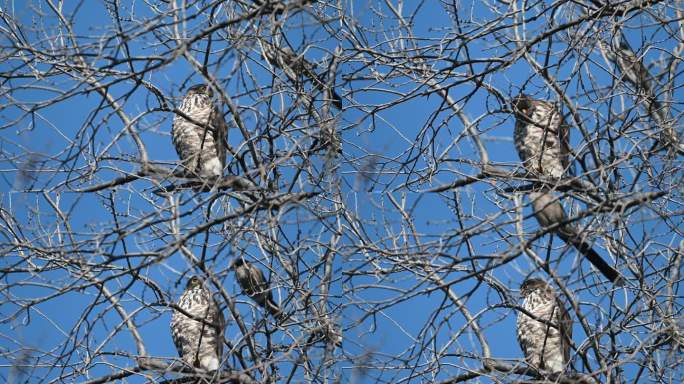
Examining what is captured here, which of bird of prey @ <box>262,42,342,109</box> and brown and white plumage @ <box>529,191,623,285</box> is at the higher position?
bird of prey @ <box>262,42,342,109</box>

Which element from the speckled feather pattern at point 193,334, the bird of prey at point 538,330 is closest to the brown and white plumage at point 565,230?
the bird of prey at point 538,330

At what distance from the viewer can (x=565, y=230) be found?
3.96 metres

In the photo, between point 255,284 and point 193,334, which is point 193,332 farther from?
point 255,284

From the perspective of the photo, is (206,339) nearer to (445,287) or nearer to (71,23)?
(71,23)

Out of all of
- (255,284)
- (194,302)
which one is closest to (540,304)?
(255,284)

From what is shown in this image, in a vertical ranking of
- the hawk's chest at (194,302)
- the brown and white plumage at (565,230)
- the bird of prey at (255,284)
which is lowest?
the brown and white plumage at (565,230)

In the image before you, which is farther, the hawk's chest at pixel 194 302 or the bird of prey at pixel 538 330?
the hawk's chest at pixel 194 302

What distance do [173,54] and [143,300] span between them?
127cm

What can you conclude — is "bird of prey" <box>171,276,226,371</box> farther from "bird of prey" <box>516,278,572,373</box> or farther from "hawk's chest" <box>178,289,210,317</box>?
"bird of prey" <box>516,278,572,373</box>

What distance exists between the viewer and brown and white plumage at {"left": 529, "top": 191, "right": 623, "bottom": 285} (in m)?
3.41

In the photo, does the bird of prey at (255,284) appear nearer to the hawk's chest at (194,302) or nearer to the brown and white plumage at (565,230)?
the hawk's chest at (194,302)

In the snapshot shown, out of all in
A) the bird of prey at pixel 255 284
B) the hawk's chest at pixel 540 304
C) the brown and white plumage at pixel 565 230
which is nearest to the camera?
the brown and white plumage at pixel 565 230

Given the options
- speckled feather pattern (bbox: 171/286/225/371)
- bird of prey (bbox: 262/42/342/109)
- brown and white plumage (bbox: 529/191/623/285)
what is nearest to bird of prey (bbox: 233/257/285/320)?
speckled feather pattern (bbox: 171/286/225/371)

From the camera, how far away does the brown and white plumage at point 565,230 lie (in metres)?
3.41
